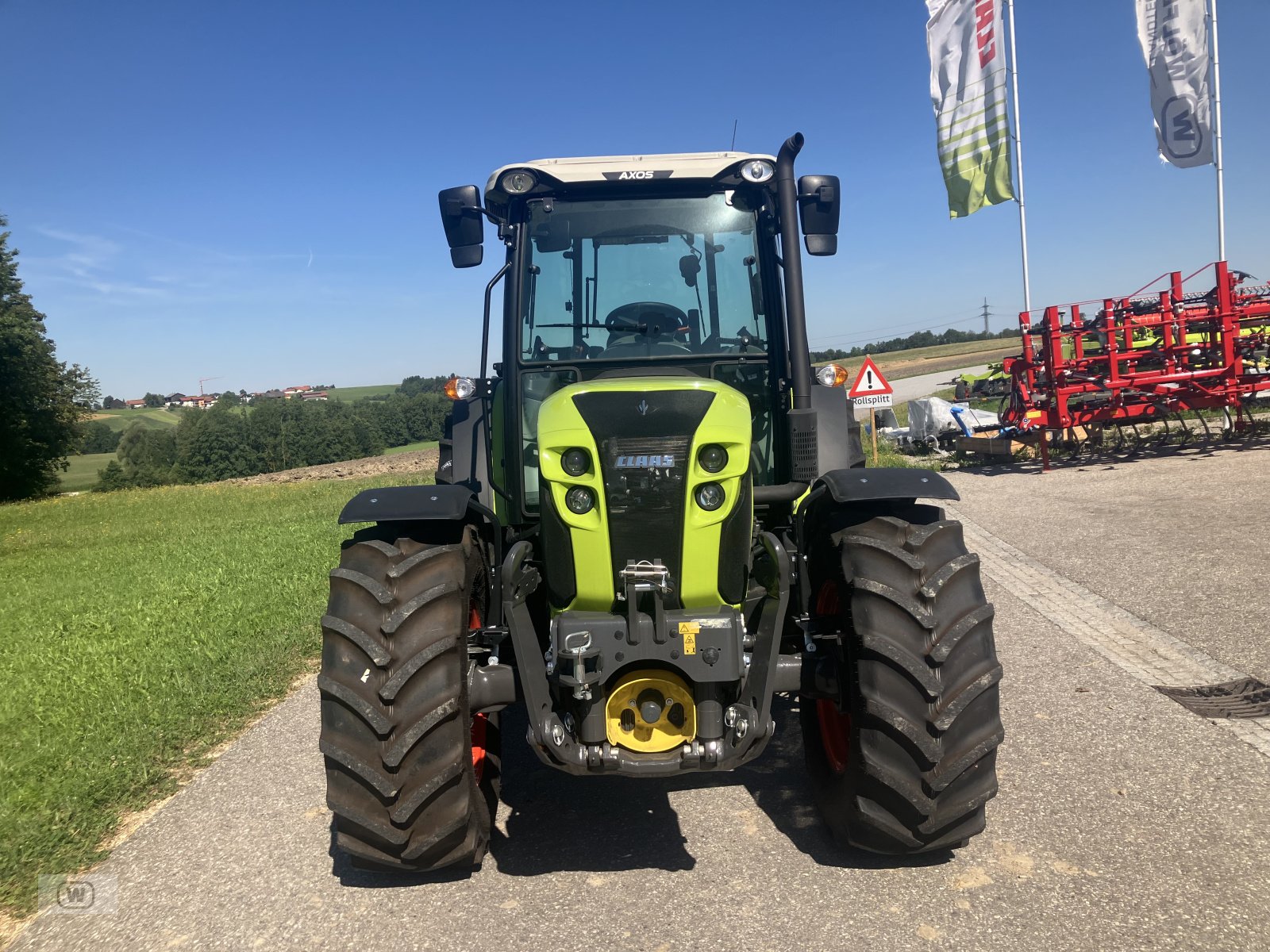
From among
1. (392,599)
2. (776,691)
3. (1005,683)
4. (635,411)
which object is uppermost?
(635,411)

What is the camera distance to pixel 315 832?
384 cm

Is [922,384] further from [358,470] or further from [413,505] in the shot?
[413,505]

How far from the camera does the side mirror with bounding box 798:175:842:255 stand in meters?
4.17

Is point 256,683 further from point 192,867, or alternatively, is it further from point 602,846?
point 602,846

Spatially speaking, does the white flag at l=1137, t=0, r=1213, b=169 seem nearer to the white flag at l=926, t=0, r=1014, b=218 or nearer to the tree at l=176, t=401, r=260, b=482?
the white flag at l=926, t=0, r=1014, b=218

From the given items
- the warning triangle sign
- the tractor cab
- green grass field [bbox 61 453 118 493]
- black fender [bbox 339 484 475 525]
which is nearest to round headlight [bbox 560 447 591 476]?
black fender [bbox 339 484 475 525]

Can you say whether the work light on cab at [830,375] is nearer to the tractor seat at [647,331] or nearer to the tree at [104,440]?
the tractor seat at [647,331]

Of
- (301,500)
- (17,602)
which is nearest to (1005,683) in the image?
(17,602)

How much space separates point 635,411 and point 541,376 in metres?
1.08

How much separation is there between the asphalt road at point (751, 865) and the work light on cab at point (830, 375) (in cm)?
172

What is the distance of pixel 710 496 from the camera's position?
316cm

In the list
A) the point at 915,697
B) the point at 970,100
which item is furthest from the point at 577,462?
the point at 970,100
